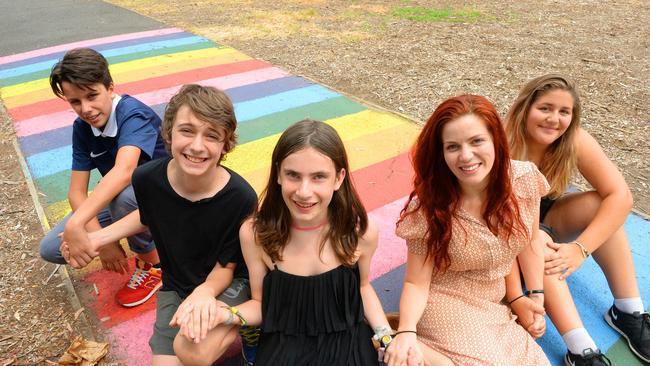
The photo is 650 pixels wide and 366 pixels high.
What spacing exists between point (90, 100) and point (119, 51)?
4.93 metres

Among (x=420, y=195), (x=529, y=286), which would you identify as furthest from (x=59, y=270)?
(x=529, y=286)

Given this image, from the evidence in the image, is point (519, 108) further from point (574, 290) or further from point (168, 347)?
point (168, 347)

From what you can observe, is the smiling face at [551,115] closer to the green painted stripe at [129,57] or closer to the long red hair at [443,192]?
the long red hair at [443,192]

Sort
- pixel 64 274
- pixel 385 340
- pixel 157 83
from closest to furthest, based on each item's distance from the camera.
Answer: pixel 385 340 → pixel 64 274 → pixel 157 83

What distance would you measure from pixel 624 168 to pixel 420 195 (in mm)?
2727

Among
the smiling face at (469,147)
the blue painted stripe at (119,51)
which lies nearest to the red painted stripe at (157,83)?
the blue painted stripe at (119,51)

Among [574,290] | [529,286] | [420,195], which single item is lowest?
[574,290]

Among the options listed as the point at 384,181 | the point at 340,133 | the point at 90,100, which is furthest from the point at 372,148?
the point at 90,100

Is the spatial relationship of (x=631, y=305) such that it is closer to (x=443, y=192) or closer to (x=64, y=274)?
(x=443, y=192)

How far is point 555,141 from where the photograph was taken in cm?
248

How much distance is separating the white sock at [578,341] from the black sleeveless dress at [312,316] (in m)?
0.93

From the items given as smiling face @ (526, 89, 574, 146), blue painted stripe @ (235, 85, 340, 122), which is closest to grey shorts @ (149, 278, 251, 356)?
smiling face @ (526, 89, 574, 146)

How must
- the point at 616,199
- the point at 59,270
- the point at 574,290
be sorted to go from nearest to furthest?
the point at 616,199 → the point at 574,290 → the point at 59,270

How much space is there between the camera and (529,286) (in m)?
2.28
